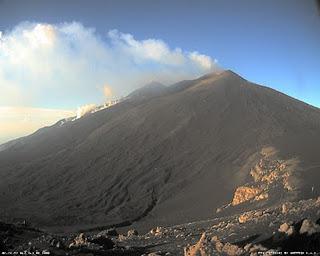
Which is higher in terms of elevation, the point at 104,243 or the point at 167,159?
the point at 167,159

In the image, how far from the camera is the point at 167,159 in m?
64.2

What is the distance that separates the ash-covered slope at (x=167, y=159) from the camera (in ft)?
166

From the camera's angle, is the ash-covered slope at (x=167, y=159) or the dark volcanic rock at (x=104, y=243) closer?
the dark volcanic rock at (x=104, y=243)

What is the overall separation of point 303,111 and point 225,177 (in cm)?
2316

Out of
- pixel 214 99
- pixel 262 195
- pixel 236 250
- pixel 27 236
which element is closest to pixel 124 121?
pixel 214 99

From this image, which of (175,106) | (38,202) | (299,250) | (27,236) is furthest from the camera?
(175,106)

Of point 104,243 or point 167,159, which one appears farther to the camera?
point 167,159

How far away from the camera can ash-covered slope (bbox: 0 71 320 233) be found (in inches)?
1996

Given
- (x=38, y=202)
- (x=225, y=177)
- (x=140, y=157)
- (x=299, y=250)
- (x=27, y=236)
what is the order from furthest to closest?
1. (x=140, y=157)
2. (x=38, y=202)
3. (x=225, y=177)
4. (x=27, y=236)
5. (x=299, y=250)

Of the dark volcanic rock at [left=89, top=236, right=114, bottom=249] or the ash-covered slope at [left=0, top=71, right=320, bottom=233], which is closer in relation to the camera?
the dark volcanic rock at [left=89, top=236, right=114, bottom=249]

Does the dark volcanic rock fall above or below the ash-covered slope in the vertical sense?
below

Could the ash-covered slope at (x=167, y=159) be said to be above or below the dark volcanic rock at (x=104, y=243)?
above

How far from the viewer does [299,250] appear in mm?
11438

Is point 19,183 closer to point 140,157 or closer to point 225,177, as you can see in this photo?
point 140,157
